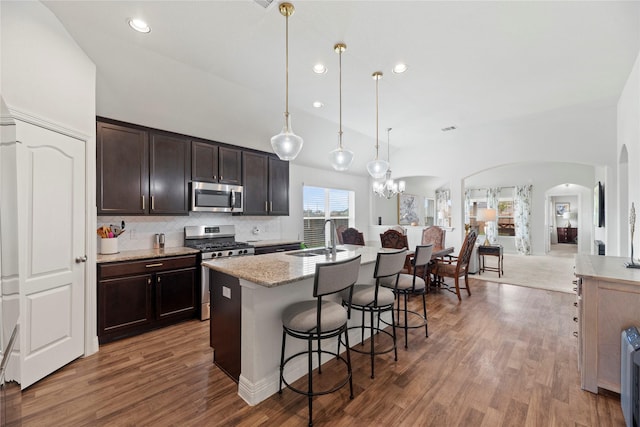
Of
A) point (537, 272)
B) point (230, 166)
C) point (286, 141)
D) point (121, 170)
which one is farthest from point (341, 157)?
point (537, 272)

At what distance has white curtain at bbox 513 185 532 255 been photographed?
9164mm

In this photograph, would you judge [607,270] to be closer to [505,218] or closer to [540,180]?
[540,180]

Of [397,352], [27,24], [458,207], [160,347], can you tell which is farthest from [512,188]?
[27,24]

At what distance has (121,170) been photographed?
3.23 meters

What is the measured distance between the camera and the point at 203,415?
1.88 m

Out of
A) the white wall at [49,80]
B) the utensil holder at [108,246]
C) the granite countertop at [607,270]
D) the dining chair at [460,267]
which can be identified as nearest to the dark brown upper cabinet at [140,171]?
the utensil holder at [108,246]

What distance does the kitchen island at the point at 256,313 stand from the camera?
2.00 m

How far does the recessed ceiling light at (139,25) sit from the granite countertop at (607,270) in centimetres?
407

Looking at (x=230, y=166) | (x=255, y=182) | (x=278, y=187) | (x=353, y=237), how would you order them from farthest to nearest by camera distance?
1. (x=353, y=237)
2. (x=278, y=187)
3. (x=255, y=182)
4. (x=230, y=166)

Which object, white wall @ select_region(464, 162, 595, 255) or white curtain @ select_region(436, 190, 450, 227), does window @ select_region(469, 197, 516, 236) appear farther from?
white curtain @ select_region(436, 190, 450, 227)

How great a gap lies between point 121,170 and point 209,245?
1402 mm

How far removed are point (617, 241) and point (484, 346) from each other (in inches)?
138

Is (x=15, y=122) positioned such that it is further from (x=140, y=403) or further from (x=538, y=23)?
(x=538, y=23)

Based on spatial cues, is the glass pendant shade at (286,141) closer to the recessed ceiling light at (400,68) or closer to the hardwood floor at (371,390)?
the recessed ceiling light at (400,68)
